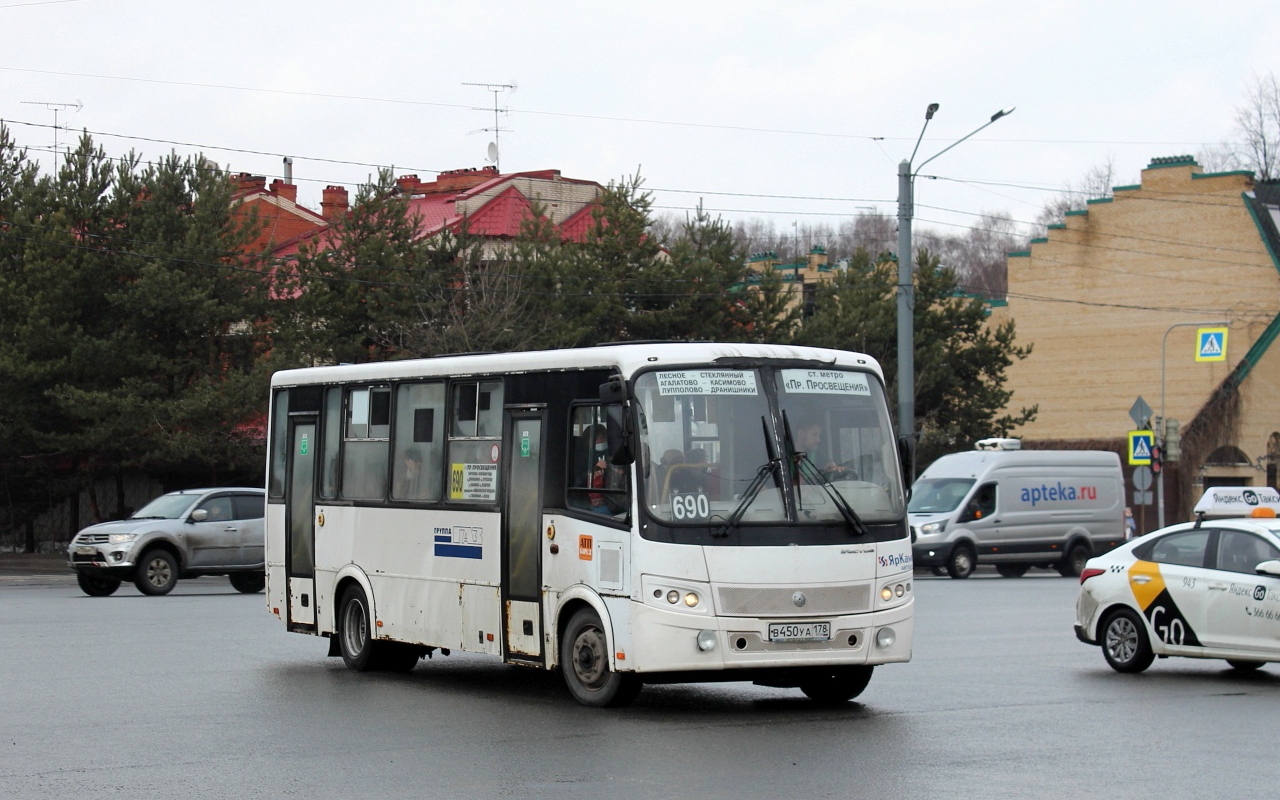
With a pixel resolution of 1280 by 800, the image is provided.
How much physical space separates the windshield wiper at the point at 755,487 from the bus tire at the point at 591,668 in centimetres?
115

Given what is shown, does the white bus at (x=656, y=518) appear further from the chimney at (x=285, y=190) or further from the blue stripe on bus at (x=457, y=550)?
the chimney at (x=285, y=190)

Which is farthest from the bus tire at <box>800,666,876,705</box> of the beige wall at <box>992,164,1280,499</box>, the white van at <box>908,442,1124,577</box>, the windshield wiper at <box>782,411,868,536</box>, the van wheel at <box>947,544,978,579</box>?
the beige wall at <box>992,164,1280,499</box>

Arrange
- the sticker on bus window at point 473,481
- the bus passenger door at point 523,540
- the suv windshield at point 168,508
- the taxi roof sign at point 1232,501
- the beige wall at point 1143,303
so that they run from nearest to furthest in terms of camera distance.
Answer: the bus passenger door at point 523,540, the sticker on bus window at point 473,481, the taxi roof sign at point 1232,501, the suv windshield at point 168,508, the beige wall at point 1143,303

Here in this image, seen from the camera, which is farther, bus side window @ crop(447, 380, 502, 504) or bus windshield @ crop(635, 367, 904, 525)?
bus side window @ crop(447, 380, 502, 504)

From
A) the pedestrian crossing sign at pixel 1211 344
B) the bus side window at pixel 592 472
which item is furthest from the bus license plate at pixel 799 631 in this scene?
the pedestrian crossing sign at pixel 1211 344

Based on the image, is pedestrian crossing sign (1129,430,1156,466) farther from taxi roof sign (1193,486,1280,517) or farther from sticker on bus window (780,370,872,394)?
sticker on bus window (780,370,872,394)

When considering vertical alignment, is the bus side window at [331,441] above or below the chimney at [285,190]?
below

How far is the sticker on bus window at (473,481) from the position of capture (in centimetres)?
1341

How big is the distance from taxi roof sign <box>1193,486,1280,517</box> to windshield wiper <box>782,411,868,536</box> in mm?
5324

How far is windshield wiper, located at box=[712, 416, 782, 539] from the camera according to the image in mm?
11766

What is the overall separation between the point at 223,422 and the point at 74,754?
3190 cm

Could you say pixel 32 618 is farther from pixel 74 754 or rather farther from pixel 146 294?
pixel 146 294

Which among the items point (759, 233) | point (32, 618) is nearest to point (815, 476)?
point (32, 618)

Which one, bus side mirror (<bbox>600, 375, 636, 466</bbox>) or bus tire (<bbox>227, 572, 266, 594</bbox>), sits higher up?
bus side mirror (<bbox>600, 375, 636, 466</bbox>)
